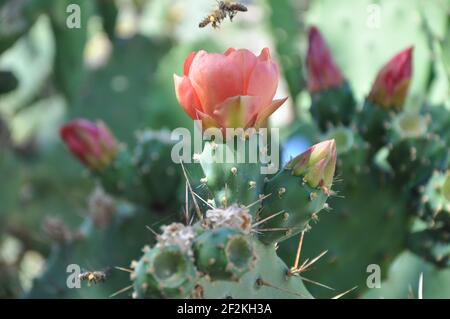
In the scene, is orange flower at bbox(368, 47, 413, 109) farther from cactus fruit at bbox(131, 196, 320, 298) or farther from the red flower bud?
cactus fruit at bbox(131, 196, 320, 298)

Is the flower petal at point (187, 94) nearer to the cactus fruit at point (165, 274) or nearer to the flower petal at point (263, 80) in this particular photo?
the flower petal at point (263, 80)

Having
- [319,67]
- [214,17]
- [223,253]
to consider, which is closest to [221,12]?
[214,17]

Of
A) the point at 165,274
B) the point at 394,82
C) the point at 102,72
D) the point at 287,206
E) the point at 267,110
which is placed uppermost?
the point at 102,72

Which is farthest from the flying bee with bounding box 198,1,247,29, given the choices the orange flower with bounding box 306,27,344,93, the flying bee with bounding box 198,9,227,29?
the orange flower with bounding box 306,27,344,93

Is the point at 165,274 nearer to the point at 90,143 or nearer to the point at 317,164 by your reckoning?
the point at 317,164

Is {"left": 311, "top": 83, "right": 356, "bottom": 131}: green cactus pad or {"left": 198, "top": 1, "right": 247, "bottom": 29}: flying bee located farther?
{"left": 311, "top": 83, "right": 356, "bottom": 131}: green cactus pad

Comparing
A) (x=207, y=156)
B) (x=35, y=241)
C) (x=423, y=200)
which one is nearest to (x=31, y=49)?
(x=35, y=241)

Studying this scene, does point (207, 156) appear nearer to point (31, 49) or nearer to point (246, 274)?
point (246, 274)
